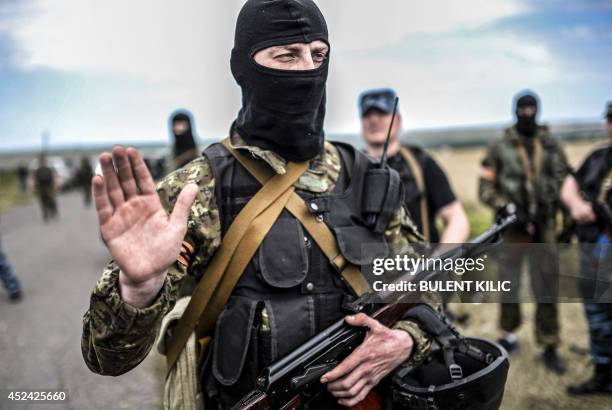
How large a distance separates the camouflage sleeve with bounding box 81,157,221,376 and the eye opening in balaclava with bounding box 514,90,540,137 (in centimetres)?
350

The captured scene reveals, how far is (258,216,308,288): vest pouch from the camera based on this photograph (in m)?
1.69

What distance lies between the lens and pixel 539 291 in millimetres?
4285

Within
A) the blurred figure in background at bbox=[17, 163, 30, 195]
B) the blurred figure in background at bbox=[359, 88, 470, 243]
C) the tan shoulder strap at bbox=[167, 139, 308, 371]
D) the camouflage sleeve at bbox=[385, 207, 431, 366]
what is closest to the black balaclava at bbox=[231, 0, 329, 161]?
the tan shoulder strap at bbox=[167, 139, 308, 371]

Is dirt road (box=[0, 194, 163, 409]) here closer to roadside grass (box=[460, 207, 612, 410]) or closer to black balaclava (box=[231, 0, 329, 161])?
black balaclava (box=[231, 0, 329, 161])

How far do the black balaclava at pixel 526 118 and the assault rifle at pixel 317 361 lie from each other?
3.03 m

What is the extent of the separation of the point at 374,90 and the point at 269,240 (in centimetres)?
216

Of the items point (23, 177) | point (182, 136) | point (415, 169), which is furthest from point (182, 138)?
point (23, 177)

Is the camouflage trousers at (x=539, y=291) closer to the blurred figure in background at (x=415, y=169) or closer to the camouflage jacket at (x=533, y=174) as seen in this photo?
the camouflage jacket at (x=533, y=174)

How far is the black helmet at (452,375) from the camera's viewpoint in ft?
5.51

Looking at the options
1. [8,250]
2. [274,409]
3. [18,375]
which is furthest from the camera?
[8,250]

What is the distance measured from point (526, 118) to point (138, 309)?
393cm

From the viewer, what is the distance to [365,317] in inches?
67.5

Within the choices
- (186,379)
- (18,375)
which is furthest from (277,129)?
(18,375)

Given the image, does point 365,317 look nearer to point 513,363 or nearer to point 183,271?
point 183,271
